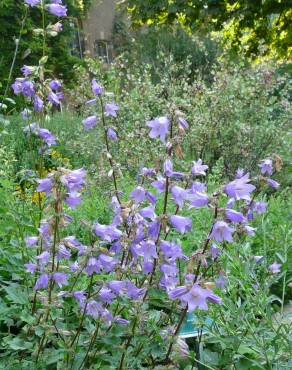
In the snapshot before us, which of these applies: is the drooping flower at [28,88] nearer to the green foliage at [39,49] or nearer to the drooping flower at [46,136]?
the drooping flower at [46,136]

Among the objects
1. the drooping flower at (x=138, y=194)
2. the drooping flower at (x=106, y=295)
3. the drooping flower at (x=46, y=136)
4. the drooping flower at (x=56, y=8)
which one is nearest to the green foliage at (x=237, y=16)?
the drooping flower at (x=56, y=8)

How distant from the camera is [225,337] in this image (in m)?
1.80

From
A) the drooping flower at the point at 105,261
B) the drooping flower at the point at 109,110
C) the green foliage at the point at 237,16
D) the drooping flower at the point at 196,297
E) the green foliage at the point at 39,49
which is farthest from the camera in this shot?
the green foliage at the point at 39,49

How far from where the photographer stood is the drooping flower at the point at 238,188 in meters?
1.54

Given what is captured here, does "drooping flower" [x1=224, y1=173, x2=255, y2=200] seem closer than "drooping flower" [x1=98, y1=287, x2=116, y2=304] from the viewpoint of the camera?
Yes

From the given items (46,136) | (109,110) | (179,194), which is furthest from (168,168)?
(46,136)

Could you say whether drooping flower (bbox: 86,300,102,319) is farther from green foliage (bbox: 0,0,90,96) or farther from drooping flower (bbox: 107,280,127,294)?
green foliage (bbox: 0,0,90,96)

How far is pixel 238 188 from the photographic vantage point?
1562mm

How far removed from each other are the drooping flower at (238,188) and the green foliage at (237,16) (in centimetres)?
506

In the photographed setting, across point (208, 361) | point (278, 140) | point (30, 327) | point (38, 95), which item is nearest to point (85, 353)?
point (30, 327)

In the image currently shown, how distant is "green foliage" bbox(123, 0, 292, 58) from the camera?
6.41 m

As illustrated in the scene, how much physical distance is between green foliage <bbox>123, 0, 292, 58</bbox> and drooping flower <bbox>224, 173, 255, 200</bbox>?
5056 millimetres

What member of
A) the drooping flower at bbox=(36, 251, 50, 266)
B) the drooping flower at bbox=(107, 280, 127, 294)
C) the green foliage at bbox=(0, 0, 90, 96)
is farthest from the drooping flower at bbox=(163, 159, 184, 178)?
the green foliage at bbox=(0, 0, 90, 96)

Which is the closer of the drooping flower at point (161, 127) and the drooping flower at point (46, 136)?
the drooping flower at point (161, 127)
